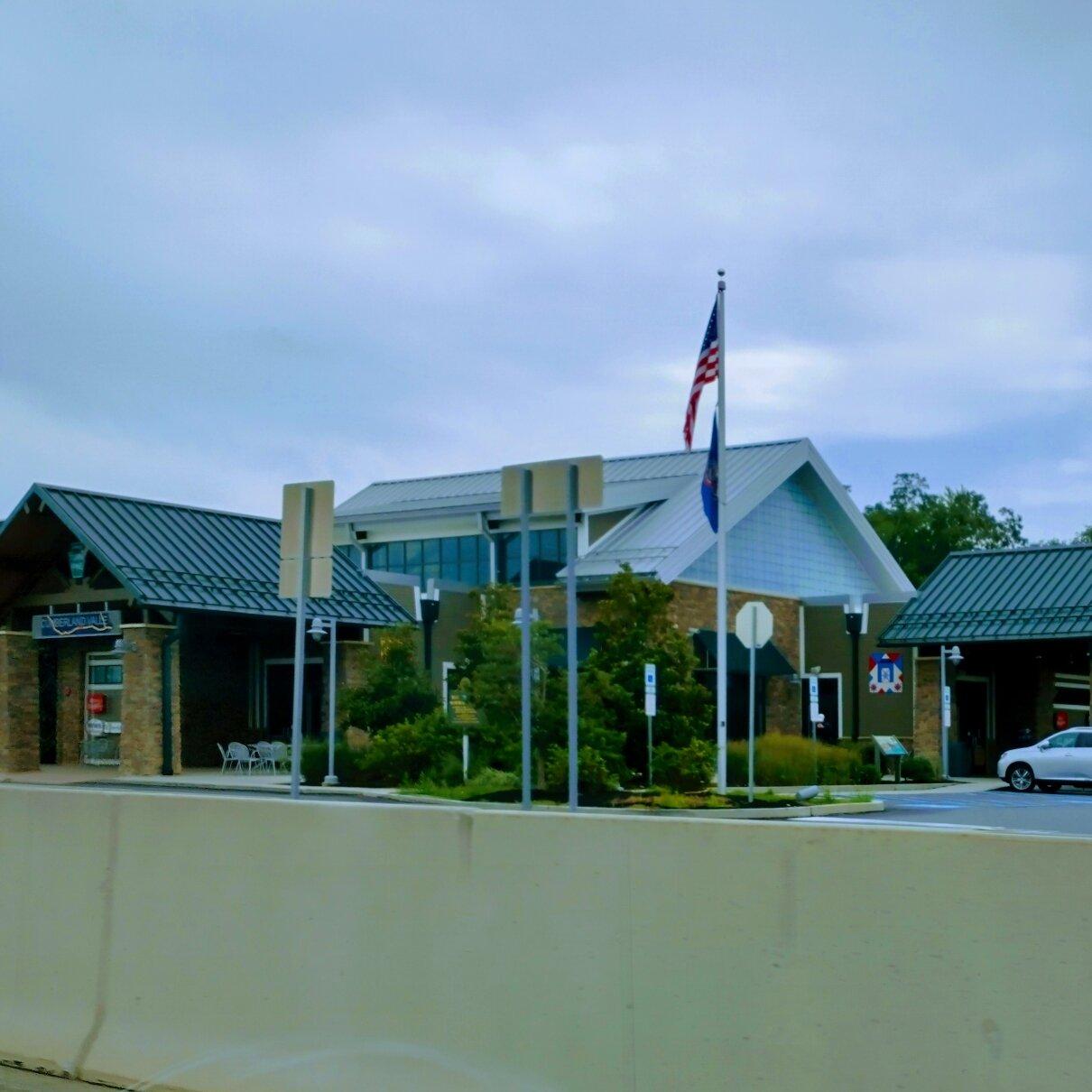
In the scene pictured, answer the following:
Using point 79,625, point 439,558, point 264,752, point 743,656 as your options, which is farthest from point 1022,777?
point 79,625

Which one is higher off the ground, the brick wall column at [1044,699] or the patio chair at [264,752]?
the brick wall column at [1044,699]

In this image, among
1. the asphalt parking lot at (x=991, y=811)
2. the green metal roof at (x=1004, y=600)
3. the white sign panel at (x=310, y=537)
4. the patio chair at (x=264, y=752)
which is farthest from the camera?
the green metal roof at (x=1004, y=600)

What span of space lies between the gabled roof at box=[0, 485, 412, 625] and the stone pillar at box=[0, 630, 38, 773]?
196cm

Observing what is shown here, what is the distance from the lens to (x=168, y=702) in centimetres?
3566

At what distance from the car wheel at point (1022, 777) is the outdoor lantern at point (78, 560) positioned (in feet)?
69.5

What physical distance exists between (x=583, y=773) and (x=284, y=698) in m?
15.6

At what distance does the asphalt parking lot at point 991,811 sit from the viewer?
2300cm

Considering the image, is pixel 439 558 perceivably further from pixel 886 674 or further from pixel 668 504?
pixel 886 674

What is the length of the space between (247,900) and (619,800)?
1809 cm

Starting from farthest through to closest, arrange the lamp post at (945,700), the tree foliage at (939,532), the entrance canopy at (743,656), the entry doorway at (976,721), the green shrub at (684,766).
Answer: the tree foliage at (939,532) → the entry doorway at (976,721) → the entrance canopy at (743,656) → the lamp post at (945,700) → the green shrub at (684,766)

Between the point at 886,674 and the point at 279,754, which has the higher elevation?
the point at 886,674

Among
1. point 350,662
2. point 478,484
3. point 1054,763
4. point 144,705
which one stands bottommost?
point 1054,763

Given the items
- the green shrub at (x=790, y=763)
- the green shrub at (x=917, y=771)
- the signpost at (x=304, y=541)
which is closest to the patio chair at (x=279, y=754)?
the green shrub at (x=790, y=763)

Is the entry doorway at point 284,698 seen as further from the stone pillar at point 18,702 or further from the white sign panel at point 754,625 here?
the white sign panel at point 754,625
